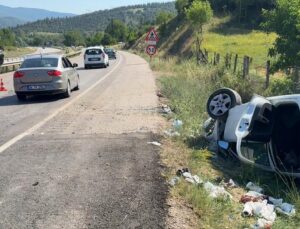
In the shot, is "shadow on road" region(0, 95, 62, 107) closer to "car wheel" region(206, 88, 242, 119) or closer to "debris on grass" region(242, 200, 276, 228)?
"car wheel" region(206, 88, 242, 119)

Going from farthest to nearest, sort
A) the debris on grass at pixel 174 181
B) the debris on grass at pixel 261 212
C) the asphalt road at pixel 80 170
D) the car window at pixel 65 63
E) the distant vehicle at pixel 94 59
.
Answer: the distant vehicle at pixel 94 59 < the car window at pixel 65 63 < the debris on grass at pixel 174 181 < the debris on grass at pixel 261 212 < the asphalt road at pixel 80 170

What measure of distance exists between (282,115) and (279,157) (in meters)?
0.66

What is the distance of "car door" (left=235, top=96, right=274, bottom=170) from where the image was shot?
755cm

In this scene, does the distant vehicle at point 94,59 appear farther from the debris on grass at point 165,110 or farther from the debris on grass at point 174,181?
the debris on grass at point 174,181

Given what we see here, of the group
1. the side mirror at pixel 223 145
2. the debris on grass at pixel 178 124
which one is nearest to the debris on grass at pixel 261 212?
the side mirror at pixel 223 145

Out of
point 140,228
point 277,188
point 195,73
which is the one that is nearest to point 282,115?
point 277,188

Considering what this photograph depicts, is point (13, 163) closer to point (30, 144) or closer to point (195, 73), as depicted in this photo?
point (30, 144)

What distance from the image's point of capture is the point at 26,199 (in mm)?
5859

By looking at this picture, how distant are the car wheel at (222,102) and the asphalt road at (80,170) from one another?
1245 mm

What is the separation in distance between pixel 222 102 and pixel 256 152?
1633 mm

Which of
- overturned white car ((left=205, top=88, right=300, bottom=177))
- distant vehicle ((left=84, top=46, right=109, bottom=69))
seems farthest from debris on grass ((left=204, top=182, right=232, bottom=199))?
distant vehicle ((left=84, top=46, right=109, bottom=69))

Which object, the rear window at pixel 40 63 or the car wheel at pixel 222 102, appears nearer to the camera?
the car wheel at pixel 222 102

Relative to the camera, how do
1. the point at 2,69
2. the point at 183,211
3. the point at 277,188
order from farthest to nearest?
the point at 2,69 < the point at 277,188 < the point at 183,211

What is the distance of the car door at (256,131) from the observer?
7547 millimetres
